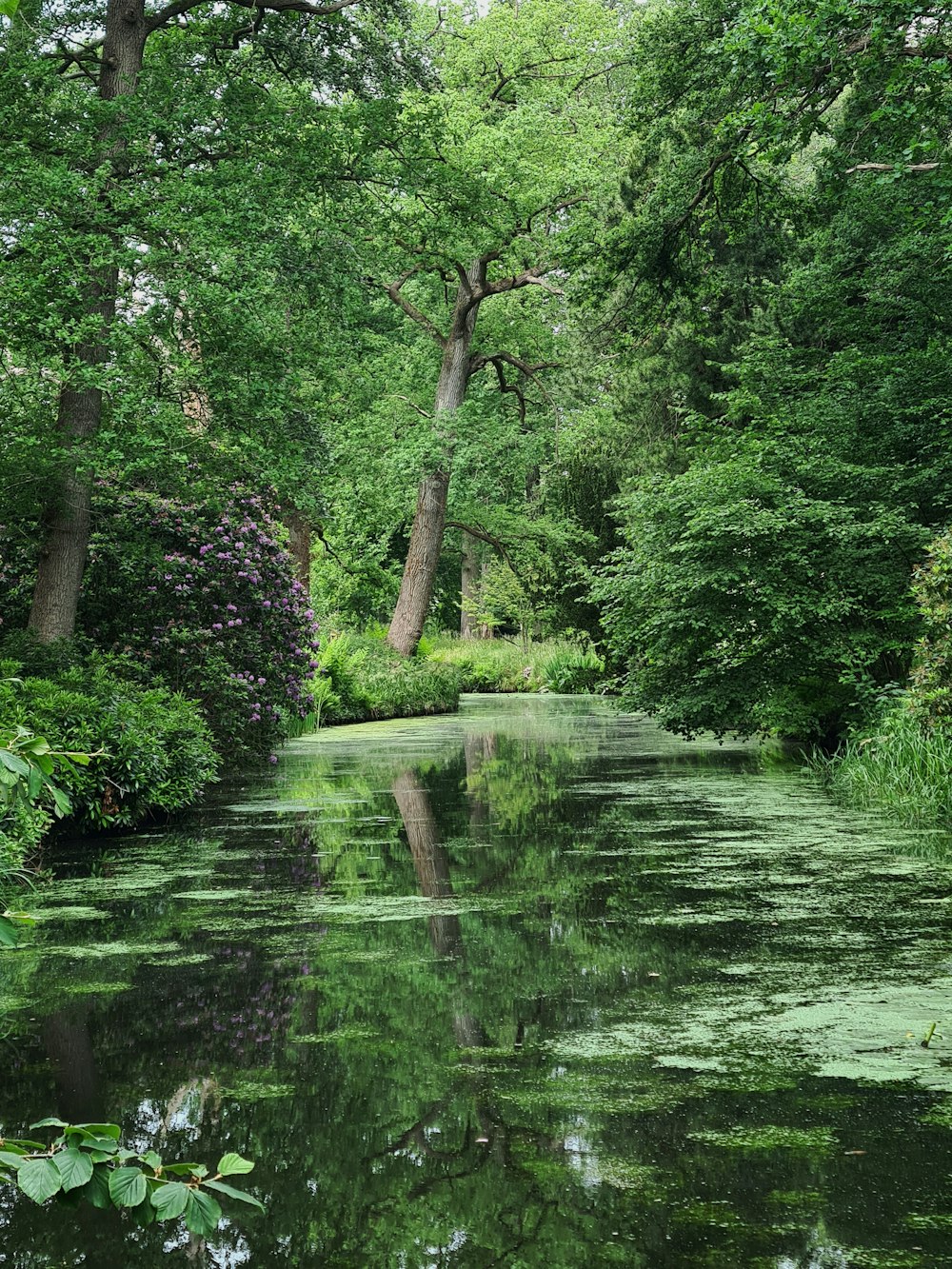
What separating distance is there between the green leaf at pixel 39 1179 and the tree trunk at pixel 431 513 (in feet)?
71.4

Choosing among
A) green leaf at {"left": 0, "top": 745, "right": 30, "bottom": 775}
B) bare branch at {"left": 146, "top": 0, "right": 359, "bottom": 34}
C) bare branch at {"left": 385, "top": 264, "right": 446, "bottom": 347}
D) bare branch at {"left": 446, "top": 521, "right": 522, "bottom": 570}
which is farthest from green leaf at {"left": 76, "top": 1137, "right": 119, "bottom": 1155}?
bare branch at {"left": 446, "top": 521, "right": 522, "bottom": 570}

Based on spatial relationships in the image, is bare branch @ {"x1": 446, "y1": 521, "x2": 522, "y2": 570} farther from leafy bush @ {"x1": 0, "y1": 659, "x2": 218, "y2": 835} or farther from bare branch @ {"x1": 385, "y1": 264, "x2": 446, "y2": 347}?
leafy bush @ {"x1": 0, "y1": 659, "x2": 218, "y2": 835}

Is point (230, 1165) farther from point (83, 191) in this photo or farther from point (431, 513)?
point (431, 513)

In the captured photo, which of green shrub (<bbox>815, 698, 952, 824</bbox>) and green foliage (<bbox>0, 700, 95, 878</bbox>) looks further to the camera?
green shrub (<bbox>815, 698, 952, 824</bbox>)

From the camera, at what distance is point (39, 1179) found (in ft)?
4.61

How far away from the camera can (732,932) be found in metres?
4.69

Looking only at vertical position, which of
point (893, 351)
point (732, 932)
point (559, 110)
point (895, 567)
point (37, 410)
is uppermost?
point (559, 110)

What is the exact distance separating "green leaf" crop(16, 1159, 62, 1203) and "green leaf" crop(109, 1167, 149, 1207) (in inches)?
2.5

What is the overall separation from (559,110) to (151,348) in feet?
66.0

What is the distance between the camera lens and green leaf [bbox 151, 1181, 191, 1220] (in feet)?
4.47

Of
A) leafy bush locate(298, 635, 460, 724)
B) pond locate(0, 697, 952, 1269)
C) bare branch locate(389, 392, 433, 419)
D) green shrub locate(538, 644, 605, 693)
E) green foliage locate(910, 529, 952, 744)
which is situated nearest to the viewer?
pond locate(0, 697, 952, 1269)

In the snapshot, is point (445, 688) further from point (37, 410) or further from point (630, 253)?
point (37, 410)

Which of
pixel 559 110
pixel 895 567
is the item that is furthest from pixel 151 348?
pixel 559 110

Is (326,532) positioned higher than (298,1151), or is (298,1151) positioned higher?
(326,532)
